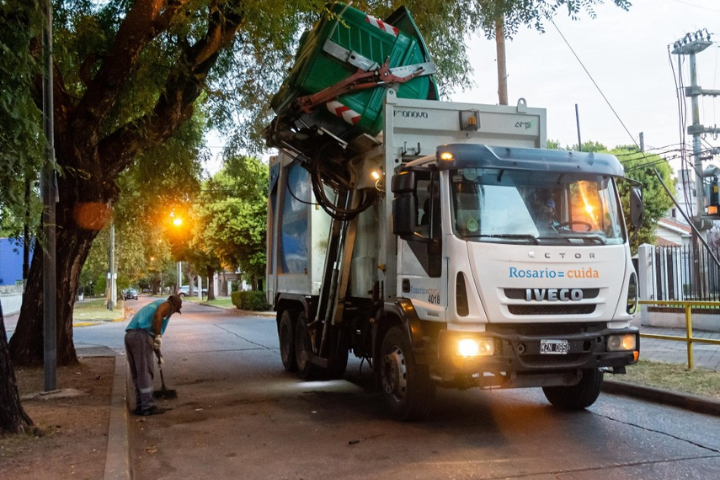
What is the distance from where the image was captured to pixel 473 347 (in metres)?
6.28

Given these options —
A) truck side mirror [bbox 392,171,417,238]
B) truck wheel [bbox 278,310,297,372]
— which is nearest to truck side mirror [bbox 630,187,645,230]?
truck side mirror [bbox 392,171,417,238]

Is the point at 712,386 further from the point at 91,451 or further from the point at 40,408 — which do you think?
the point at 40,408

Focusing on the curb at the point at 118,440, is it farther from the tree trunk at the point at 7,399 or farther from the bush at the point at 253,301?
the bush at the point at 253,301

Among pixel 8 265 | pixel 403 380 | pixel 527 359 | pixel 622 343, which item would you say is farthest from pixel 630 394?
pixel 8 265

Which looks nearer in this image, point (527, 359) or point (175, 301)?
point (527, 359)

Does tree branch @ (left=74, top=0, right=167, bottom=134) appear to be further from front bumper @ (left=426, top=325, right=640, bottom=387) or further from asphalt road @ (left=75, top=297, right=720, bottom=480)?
front bumper @ (left=426, top=325, right=640, bottom=387)

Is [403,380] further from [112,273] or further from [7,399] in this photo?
[112,273]

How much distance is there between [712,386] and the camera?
8305 millimetres

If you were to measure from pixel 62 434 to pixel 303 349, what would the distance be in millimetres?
4351

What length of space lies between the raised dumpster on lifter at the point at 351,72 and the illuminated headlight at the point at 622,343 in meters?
3.34

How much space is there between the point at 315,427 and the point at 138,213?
1420cm

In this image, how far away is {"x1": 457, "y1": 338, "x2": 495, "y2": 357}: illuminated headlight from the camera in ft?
20.6

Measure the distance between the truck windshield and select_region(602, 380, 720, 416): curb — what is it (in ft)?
7.27

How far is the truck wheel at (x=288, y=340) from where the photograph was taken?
432 inches
